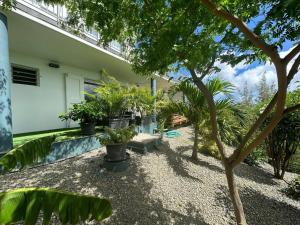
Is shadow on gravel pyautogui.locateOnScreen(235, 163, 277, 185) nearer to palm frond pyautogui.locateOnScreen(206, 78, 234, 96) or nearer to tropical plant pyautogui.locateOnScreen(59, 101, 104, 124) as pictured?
palm frond pyautogui.locateOnScreen(206, 78, 234, 96)

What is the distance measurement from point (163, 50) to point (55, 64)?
7007 mm

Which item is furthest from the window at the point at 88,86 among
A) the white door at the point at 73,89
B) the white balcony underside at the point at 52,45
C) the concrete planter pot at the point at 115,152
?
the concrete planter pot at the point at 115,152

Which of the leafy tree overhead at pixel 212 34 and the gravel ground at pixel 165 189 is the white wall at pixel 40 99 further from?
the leafy tree overhead at pixel 212 34

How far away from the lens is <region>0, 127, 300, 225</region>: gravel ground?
11.1 feet

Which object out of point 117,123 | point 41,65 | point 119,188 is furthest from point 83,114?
point 41,65

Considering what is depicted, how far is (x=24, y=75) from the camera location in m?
7.29

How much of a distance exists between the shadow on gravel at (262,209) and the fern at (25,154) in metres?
3.72

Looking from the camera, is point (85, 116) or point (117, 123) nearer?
point (85, 116)

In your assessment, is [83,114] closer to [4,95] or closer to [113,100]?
[113,100]

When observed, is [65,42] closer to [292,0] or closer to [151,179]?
[151,179]

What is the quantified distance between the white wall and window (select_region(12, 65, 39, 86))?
0.19m

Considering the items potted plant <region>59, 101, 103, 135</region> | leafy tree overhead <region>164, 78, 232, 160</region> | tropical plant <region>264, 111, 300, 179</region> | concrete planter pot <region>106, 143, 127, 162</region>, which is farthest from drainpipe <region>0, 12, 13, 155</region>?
tropical plant <region>264, 111, 300, 179</region>

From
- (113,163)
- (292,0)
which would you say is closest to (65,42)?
(113,163)

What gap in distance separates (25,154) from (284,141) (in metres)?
6.65
